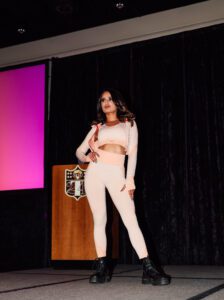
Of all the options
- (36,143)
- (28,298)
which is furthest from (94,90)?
(28,298)

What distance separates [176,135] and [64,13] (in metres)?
1.95

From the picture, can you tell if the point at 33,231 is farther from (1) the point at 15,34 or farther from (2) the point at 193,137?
(1) the point at 15,34

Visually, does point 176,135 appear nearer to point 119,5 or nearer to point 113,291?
point 119,5

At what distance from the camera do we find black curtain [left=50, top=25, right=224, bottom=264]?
4.01 metres

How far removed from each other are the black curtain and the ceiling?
40 centimetres

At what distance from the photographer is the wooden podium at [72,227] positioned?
134 inches

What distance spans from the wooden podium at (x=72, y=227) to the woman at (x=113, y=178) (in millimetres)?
927

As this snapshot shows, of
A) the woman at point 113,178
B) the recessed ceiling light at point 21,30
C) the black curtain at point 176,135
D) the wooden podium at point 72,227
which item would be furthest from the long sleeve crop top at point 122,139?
the recessed ceiling light at point 21,30

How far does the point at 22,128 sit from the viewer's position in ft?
16.9

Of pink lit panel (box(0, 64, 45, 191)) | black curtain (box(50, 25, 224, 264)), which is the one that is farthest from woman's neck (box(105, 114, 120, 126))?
pink lit panel (box(0, 64, 45, 191))

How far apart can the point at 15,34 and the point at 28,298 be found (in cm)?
414

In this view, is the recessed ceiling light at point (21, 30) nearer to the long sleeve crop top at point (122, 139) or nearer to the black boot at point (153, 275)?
the long sleeve crop top at point (122, 139)

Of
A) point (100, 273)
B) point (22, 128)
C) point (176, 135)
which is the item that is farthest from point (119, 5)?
point (100, 273)

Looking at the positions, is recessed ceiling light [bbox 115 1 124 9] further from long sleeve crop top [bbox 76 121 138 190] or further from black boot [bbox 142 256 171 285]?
black boot [bbox 142 256 171 285]
